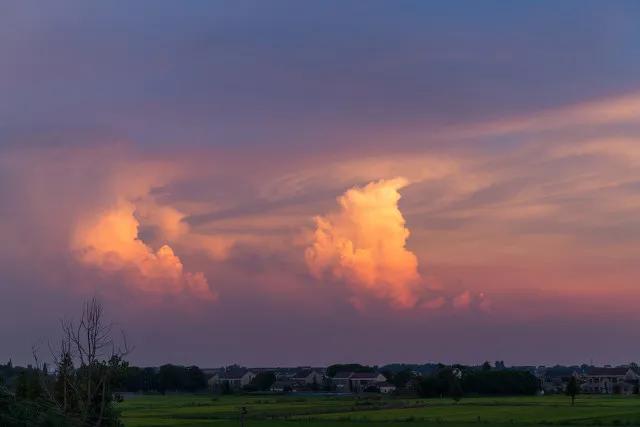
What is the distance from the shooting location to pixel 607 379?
18288cm

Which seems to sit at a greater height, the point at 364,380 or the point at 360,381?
the point at 364,380

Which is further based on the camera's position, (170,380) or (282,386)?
(282,386)

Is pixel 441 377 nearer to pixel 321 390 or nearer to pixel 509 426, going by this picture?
pixel 321 390

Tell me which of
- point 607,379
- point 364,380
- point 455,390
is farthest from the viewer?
point 364,380

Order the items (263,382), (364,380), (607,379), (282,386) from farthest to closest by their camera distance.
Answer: (364,380) → (282,386) → (263,382) → (607,379)

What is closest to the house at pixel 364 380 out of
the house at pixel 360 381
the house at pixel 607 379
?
the house at pixel 360 381

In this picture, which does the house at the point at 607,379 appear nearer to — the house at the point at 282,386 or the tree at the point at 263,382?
the house at the point at 282,386

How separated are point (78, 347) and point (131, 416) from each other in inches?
2519

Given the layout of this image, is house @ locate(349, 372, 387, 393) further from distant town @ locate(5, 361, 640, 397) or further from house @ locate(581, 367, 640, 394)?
house @ locate(581, 367, 640, 394)

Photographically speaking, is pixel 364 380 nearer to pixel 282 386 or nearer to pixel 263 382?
pixel 282 386

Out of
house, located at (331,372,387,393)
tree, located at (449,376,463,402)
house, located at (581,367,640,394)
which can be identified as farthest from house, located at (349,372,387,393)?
tree, located at (449,376,463,402)

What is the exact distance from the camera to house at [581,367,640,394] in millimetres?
177637

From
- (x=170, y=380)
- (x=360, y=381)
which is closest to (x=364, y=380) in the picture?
(x=360, y=381)

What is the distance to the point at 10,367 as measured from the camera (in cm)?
13850
